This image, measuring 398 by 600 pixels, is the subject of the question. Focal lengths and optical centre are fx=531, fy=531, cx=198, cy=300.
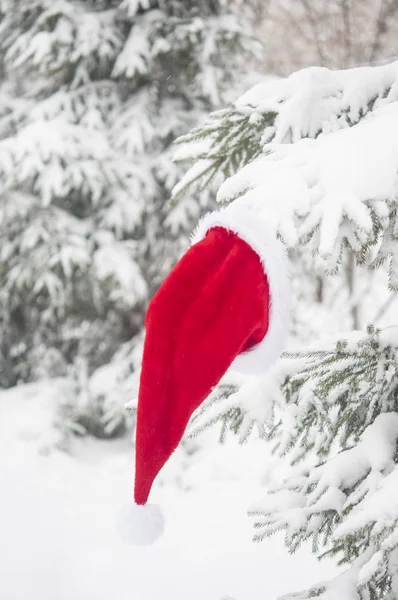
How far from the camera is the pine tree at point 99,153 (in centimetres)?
437

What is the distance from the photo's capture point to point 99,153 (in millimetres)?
4348

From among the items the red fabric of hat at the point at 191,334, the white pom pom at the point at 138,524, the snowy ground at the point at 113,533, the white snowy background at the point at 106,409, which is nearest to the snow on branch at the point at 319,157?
the red fabric of hat at the point at 191,334

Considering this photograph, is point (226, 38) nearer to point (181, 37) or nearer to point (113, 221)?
point (181, 37)

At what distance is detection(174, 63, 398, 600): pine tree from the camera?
3.58 feet

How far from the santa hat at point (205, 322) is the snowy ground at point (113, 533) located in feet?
7.76

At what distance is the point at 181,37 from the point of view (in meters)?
4.34

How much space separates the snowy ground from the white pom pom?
6.80ft

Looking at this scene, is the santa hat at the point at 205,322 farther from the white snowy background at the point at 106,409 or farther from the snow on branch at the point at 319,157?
the white snowy background at the point at 106,409

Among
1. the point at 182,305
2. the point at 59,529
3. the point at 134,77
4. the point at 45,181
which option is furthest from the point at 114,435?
the point at 182,305

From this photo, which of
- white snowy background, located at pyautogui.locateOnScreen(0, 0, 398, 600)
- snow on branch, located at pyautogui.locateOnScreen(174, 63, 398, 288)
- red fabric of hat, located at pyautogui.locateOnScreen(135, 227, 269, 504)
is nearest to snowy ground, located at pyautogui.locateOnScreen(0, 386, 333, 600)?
white snowy background, located at pyautogui.locateOnScreen(0, 0, 398, 600)

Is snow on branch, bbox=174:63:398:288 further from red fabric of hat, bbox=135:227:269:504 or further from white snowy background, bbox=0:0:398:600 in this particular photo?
white snowy background, bbox=0:0:398:600

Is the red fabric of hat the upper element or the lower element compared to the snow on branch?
lower

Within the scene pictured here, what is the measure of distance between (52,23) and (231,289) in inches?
171

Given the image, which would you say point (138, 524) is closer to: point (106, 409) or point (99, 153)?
point (106, 409)
